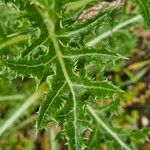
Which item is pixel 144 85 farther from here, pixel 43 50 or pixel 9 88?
pixel 43 50

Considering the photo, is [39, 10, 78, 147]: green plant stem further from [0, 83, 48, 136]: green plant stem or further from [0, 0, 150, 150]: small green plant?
[0, 83, 48, 136]: green plant stem

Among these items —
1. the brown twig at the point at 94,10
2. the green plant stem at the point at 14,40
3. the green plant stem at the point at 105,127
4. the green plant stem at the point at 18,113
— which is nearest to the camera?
the brown twig at the point at 94,10

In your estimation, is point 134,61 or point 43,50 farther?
point 134,61

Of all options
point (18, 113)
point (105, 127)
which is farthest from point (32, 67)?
point (105, 127)

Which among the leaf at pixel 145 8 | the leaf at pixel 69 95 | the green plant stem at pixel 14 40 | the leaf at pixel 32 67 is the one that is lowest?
the leaf at pixel 69 95

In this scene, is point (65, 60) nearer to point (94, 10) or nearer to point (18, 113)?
point (94, 10)

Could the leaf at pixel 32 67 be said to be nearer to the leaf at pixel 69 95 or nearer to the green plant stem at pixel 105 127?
the leaf at pixel 69 95

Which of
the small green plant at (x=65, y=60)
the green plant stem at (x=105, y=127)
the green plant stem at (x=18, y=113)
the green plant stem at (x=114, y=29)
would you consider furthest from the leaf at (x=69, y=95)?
the green plant stem at (x=114, y=29)

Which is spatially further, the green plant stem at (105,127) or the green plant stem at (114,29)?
the green plant stem at (114,29)

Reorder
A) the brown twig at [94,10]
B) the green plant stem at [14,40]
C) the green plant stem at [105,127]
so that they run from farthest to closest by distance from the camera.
→ 1. the green plant stem at [105,127]
2. the green plant stem at [14,40]
3. the brown twig at [94,10]

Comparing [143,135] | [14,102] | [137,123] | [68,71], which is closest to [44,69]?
[68,71]

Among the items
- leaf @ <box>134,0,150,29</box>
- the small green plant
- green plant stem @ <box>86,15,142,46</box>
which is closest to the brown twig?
the small green plant
